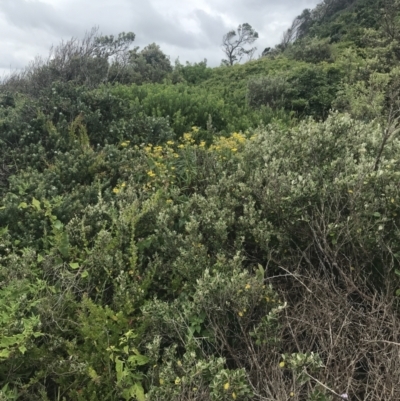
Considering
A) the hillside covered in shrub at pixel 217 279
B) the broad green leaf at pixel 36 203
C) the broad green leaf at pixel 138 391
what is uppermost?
the broad green leaf at pixel 36 203

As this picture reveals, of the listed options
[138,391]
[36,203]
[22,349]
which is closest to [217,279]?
[138,391]

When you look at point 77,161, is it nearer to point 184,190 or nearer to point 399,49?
point 184,190

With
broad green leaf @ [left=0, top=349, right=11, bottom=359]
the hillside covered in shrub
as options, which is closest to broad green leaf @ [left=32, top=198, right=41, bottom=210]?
the hillside covered in shrub

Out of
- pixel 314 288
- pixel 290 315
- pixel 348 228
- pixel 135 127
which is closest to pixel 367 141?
pixel 348 228

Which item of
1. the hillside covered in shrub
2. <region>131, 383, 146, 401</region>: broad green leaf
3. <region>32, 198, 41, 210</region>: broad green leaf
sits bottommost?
<region>131, 383, 146, 401</region>: broad green leaf

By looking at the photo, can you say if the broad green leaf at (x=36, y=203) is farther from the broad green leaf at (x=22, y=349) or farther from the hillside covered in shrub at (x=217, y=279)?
the broad green leaf at (x=22, y=349)

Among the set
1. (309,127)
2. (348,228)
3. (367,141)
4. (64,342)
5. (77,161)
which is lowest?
(64,342)

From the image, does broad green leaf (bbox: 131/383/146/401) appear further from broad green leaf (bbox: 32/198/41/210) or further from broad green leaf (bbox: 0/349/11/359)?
broad green leaf (bbox: 32/198/41/210)

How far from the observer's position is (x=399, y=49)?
14.0m

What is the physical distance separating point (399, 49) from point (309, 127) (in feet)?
42.9

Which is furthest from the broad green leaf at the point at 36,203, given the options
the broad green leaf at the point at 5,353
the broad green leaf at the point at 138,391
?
the broad green leaf at the point at 138,391

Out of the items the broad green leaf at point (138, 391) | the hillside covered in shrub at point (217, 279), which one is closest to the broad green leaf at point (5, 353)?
the hillside covered in shrub at point (217, 279)

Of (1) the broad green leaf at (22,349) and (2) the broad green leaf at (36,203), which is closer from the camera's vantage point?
(1) the broad green leaf at (22,349)

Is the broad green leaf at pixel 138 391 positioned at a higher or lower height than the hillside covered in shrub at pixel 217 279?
lower
